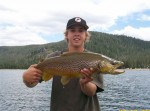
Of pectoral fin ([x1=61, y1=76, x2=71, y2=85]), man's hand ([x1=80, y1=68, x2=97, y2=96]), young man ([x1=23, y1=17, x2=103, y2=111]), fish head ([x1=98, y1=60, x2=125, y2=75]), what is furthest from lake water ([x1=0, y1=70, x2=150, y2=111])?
pectoral fin ([x1=61, y1=76, x2=71, y2=85])

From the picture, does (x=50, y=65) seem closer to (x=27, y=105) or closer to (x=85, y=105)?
(x=85, y=105)

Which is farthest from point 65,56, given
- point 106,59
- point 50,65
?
point 106,59

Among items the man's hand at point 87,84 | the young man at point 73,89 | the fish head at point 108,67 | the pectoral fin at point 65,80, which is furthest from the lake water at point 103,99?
the pectoral fin at point 65,80

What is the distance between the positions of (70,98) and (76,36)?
1.15m

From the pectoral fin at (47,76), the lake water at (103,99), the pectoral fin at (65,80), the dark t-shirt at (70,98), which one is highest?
the pectoral fin at (47,76)

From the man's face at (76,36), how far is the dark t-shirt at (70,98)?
26.1 inches

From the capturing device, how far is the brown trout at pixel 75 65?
5191mm

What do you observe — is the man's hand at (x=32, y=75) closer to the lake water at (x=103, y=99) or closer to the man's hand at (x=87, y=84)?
the man's hand at (x=87, y=84)

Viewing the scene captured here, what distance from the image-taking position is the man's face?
582 cm

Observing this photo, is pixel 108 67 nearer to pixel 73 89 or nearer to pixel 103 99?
pixel 73 89

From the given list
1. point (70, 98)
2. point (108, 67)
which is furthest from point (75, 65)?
point (70, 98)

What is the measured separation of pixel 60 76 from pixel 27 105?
41.7 m

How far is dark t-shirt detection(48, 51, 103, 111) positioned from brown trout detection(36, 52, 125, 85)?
0.35 metres

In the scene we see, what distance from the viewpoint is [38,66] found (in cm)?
554
